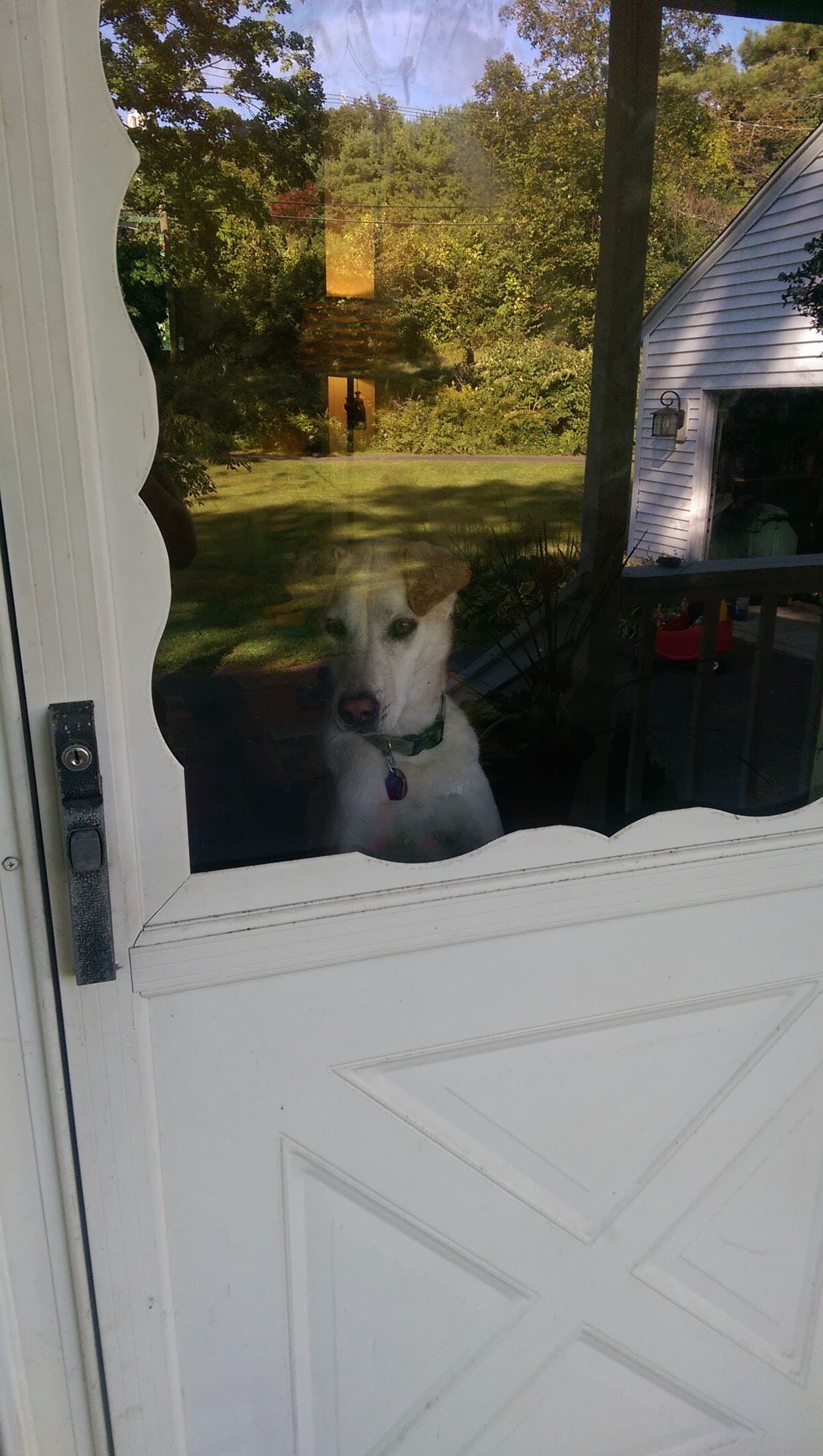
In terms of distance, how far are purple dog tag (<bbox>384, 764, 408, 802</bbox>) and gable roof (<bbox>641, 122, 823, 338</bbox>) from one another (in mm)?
990

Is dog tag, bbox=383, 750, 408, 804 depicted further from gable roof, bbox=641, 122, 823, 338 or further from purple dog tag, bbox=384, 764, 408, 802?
gable roof, bbox=641, 122, 823, 338

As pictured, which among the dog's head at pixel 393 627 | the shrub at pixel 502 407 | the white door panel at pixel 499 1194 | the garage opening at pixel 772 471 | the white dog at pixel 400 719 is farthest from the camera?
the shrub at pixel 502 407

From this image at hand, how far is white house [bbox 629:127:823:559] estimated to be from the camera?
1.33 metres

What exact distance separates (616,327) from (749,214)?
0.41 metres

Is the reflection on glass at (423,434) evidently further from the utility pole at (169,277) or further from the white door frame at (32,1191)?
the white door frame at (32,1191)

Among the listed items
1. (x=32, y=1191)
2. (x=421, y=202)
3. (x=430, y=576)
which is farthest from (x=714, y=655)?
(x=32, y=1191)

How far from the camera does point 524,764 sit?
1401 mm

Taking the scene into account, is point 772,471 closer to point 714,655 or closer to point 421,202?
point 714,655

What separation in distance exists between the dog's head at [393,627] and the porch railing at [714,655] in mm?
367

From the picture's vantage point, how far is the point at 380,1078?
3.44ft

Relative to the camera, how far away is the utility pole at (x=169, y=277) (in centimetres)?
79

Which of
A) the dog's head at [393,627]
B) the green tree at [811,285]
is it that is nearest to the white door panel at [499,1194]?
the dog's head at [393,627]

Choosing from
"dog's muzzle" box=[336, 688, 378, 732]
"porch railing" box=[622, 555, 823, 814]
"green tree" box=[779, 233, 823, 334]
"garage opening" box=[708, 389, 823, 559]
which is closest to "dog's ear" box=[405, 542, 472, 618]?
"dog's muzzle" box=[336, 688, 378, 732]

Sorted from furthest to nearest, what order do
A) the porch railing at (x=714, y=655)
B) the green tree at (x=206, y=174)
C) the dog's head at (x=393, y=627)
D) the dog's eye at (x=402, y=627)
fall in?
the dog's eye at (x=402, y=627), the dog's head at (x=393, y=627), the porch railing at (x=714, y=655), the green tree at (x=206, y=174)
